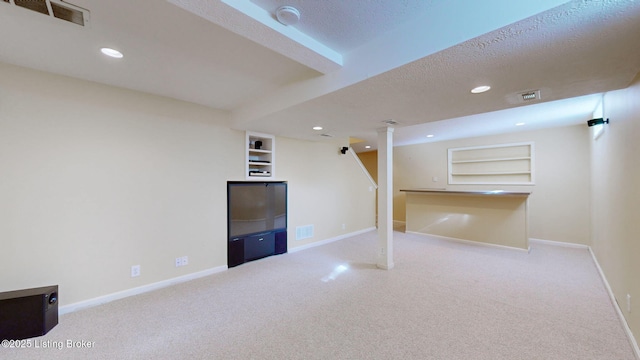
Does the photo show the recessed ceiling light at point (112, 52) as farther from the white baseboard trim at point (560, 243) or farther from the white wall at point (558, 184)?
the white baseboard trim at point (560, 243)

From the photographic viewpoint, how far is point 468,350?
6.10ft

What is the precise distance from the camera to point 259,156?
429 cm

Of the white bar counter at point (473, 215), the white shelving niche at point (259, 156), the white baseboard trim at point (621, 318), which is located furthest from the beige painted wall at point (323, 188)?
the white baseboard trim at point (621, 318)

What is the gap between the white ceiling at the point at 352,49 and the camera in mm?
1300

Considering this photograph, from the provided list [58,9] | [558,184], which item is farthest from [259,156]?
[558,184]

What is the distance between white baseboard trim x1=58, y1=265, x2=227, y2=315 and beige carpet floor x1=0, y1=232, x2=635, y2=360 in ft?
0.34

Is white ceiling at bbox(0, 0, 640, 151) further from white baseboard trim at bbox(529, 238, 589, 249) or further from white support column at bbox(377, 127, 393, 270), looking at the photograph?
white baseboard trim at bbox(529, 238, 589, 249)

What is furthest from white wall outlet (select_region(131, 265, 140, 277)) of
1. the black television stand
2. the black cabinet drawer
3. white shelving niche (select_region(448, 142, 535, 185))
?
white shelving niche (select_region(448, 142, 535, 185))

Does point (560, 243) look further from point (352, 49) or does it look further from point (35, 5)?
point (35, 5)

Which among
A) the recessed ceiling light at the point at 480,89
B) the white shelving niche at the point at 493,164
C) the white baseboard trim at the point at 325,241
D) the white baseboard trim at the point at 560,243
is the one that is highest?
the recessed ceiling light at the point at 480,89

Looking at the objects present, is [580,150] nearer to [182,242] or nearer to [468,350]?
[468,350]

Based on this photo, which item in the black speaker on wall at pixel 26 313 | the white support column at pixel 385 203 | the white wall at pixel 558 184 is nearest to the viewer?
the black speaker on wall at pixel 26 313

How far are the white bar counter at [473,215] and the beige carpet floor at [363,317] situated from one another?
0.90 meters

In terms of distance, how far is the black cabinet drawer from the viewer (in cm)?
387
